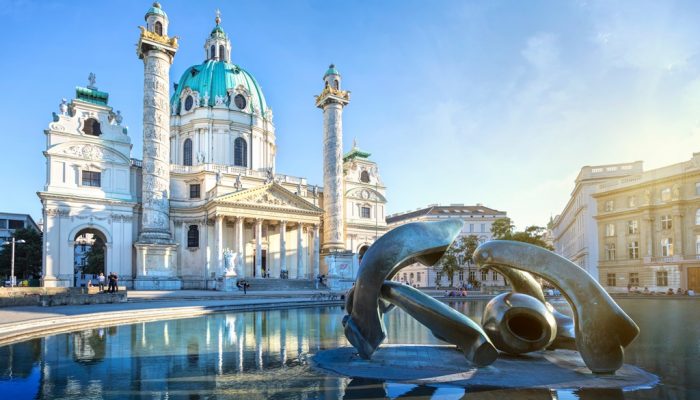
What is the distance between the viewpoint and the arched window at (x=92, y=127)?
46.8 metres

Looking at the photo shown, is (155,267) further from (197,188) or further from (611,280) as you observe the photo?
(611,280)

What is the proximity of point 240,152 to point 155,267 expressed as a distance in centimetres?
2281

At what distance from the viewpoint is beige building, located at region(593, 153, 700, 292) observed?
45.9 m


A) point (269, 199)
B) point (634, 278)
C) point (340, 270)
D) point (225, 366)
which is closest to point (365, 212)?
point (340, 270)

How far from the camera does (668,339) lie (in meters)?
13.6

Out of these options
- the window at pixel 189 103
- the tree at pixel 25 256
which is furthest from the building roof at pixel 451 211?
the tree at pixel 25 256

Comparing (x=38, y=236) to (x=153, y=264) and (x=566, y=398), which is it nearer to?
(x=153, y=264)

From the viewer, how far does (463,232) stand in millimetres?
84188

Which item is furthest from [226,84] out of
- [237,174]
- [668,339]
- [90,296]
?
[668,339]

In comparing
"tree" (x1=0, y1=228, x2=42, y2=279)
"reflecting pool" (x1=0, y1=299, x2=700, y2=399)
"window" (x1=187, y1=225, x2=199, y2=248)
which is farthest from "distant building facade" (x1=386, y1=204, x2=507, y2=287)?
"reflecting pool" (x1=0, y1=299, x2=700, y2=399)

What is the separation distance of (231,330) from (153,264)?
2794cm

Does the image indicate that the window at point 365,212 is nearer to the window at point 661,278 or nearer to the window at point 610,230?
the window at point 610,230

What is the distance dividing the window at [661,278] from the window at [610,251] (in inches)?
241

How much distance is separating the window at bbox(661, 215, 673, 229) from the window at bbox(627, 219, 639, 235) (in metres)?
2.89
